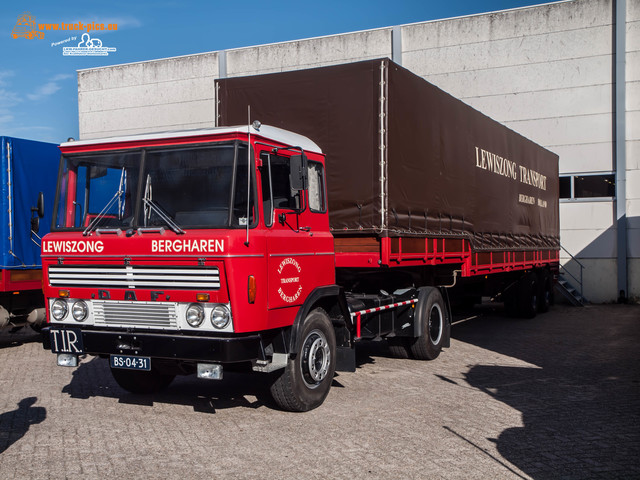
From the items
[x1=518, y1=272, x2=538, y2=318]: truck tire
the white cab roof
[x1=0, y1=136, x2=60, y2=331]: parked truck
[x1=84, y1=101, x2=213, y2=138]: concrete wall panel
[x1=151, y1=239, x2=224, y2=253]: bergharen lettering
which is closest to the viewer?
[x1=151, y1=239, x2=224, y2=253]: bergharen lettering

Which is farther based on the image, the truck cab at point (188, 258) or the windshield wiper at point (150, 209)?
the windshield wiper at point (150, 209)

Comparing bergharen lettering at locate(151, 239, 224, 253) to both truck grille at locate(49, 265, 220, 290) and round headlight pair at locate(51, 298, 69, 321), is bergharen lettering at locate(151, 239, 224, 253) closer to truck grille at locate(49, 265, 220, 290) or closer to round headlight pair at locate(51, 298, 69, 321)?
truck grille at locate(49, 265, 220, 290)

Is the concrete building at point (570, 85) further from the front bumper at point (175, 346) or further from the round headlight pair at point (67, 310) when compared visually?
the round headlight pair at point (67, 310)

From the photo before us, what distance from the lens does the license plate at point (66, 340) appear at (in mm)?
6723

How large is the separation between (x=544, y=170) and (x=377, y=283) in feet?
31.2

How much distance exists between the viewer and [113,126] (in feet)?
86.2

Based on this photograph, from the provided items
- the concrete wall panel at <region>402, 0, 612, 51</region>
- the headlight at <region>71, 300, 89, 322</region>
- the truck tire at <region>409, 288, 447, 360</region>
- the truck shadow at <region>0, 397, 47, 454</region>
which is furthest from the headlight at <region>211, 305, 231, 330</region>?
the concrete wall panel at <region>402, 0, 612, 51</region>

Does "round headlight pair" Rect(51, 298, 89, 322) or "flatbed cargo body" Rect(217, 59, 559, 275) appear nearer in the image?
"round headlight pair" Rect(51, 298, 89, 322)

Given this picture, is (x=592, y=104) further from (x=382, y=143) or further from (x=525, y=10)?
(x=382, y=143)

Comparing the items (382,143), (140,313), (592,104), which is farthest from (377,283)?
(592,104)

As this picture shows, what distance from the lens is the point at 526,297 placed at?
16.5 metres

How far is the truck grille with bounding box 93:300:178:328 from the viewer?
21.1 ft

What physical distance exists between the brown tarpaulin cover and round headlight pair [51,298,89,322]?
325 centimetres

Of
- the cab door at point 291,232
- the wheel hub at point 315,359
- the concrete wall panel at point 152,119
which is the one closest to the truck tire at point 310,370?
the wheel hub at point 315,359
